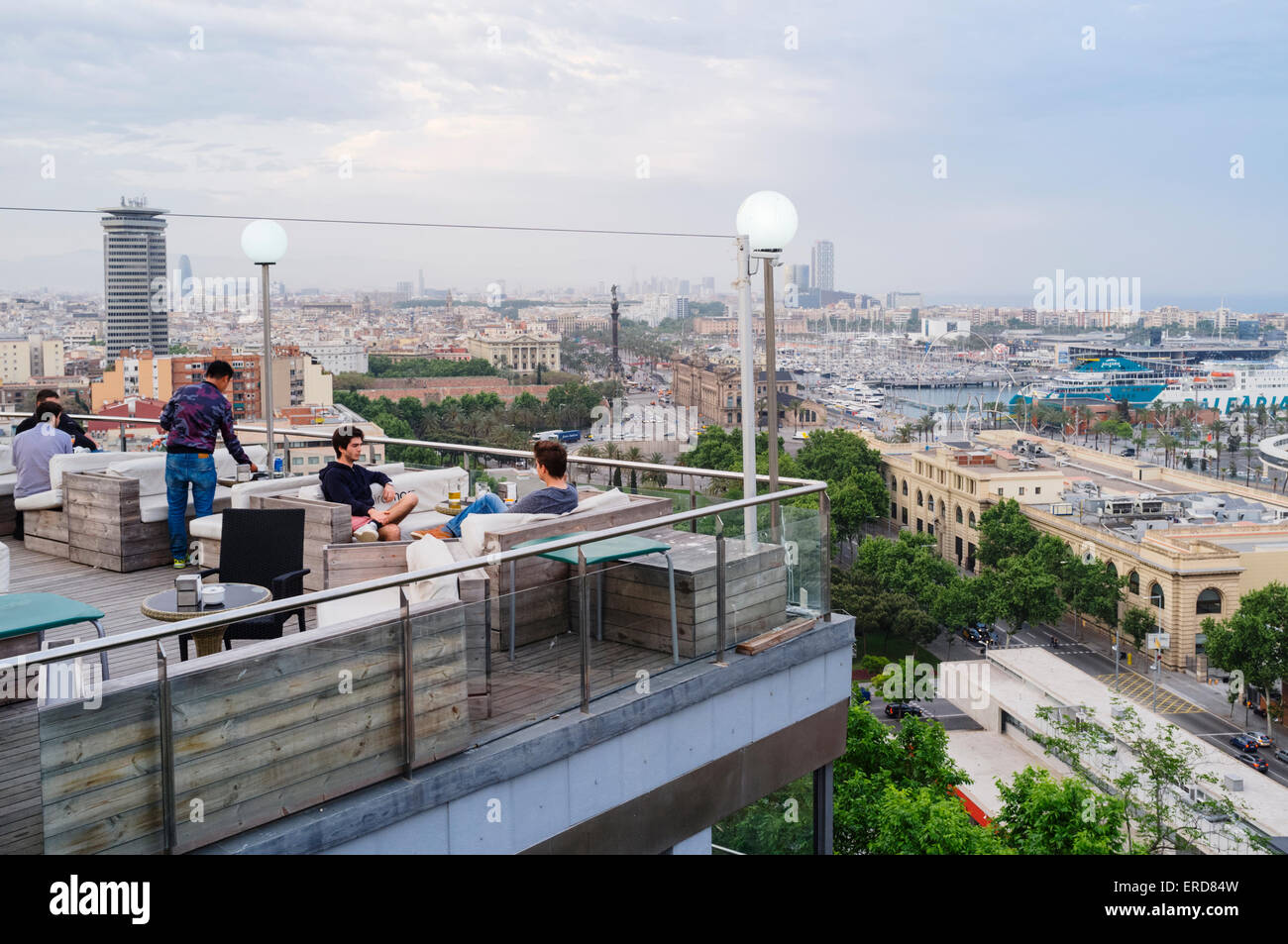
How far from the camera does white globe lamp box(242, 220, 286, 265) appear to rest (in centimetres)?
759

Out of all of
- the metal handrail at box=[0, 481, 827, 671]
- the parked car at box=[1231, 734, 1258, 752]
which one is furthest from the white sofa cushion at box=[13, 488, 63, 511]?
the parked car at box=[1231, 734, 1258, 752]

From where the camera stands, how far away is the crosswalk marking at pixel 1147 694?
39.4 meters

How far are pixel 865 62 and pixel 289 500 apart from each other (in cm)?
12319

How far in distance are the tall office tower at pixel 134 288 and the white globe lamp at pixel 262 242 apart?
5132 cm

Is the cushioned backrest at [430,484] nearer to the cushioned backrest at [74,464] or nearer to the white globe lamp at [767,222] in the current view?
the cushioned backrest at [74,464]

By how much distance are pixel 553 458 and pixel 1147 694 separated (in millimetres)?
41320

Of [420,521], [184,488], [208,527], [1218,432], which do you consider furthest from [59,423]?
[1218,432]

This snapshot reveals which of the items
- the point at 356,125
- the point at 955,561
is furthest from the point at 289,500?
the point at 356,125

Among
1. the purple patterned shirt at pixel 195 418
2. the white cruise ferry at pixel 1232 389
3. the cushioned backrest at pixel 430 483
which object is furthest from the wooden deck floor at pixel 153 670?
the white cruise ferry at pixel 1232 389

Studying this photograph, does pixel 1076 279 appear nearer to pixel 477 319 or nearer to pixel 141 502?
pixel 477 319

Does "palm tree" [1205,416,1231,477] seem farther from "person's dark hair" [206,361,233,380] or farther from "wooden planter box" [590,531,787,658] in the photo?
"person's dark hair" [206,361,233,380]

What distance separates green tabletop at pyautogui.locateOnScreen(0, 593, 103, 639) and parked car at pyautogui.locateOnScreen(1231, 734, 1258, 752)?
128 ft

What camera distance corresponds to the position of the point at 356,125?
110562 mm

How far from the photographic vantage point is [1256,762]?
34.0 meters
